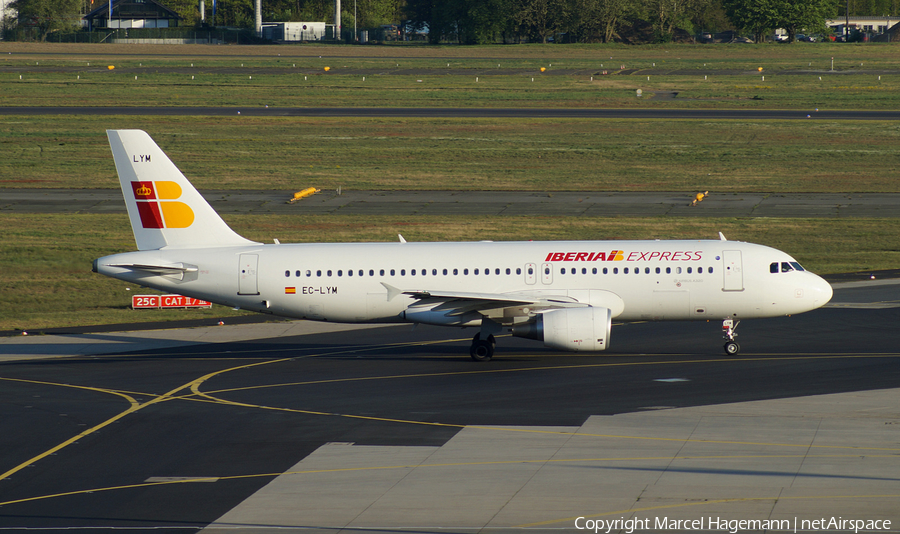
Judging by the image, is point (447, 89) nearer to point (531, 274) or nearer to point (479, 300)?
point (531, 274)

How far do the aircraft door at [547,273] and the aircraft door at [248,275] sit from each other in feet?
35.2

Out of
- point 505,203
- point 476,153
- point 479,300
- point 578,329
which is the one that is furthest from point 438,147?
point 578,329

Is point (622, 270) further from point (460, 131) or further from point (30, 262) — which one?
point (460, 131)

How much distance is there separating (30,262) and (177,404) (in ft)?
90.6

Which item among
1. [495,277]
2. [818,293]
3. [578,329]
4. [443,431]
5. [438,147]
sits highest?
[438,147]

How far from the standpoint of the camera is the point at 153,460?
2516 cm

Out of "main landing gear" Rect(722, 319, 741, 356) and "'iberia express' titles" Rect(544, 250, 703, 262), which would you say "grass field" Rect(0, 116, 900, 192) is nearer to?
"main landing gear" Rect(722, 319, 741, 356)

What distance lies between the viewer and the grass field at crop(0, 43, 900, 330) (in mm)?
57500

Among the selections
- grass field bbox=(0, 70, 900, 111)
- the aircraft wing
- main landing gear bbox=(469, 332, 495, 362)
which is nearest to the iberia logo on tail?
the aircraft wing

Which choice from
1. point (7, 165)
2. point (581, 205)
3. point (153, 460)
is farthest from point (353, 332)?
point (7, 165)

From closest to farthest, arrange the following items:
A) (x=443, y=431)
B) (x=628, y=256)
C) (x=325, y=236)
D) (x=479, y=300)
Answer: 1. (x=443, y=431)
2. (x=479, y=300)
3. (x=628, y=256)
4. (x=325, y=236)

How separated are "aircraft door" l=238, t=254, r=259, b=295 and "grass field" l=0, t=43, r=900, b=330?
11.4 metres

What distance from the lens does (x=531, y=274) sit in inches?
1393

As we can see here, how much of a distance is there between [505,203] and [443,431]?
42662 mm
